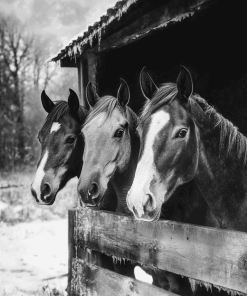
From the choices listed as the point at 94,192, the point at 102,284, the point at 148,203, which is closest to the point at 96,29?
the point at 94,192

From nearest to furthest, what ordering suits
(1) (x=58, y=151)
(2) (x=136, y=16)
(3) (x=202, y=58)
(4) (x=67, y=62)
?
(1) (x=58, y=151), (2) (x=136, y=16), (3) (x=202, y=58), (4) (x=67, y=62)

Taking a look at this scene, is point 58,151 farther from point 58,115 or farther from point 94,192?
point 94,192

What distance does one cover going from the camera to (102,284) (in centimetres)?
278

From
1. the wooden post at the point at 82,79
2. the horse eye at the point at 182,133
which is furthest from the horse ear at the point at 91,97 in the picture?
the horse eye at the point at 182,133

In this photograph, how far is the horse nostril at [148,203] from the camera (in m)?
2.27

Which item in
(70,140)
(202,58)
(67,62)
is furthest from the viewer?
(67,62)

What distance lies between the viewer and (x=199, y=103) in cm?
282

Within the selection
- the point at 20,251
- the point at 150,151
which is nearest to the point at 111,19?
the point at 150,151

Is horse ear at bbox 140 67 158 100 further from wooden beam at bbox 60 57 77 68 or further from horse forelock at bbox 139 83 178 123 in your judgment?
wooden beam at bbox 60 57 77 68

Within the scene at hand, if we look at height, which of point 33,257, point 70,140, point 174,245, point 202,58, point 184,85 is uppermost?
point 202,58

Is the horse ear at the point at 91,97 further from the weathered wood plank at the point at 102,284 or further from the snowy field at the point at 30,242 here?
the snowy field at the point at 30,242

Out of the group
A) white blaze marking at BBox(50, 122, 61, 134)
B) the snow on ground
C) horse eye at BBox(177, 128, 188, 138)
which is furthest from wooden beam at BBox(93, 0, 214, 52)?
the snow on ground

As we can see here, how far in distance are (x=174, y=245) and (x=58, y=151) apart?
1718 mm

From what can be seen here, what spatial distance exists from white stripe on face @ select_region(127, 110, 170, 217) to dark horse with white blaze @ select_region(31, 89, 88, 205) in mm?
1353
